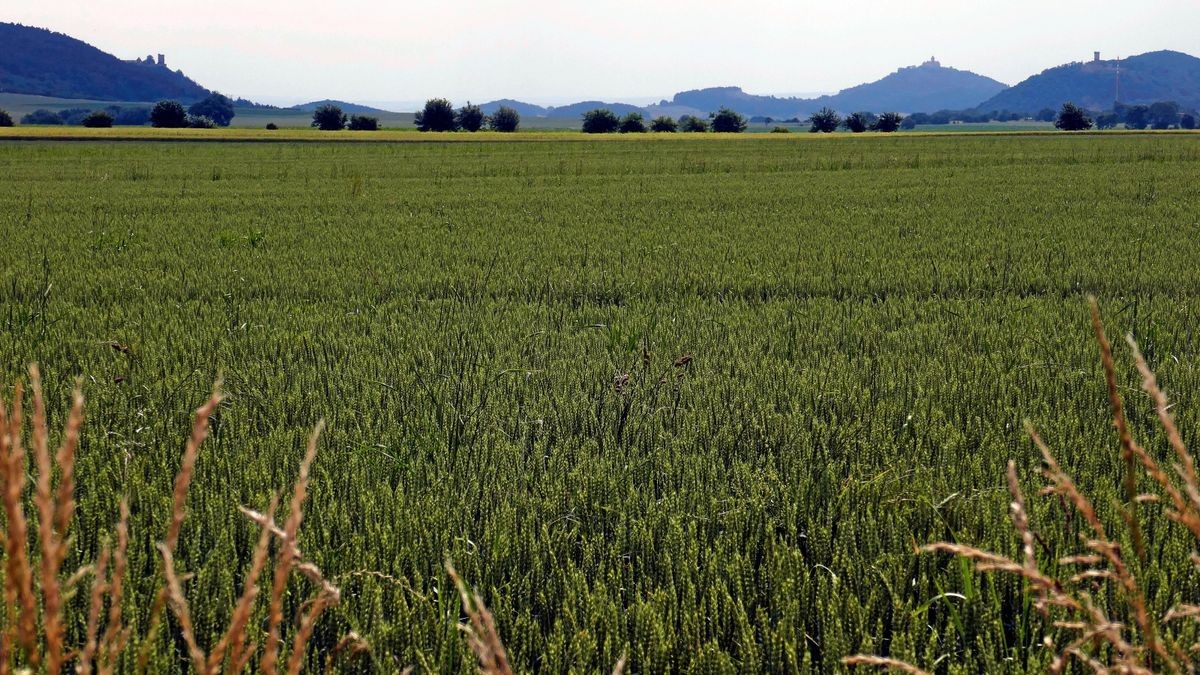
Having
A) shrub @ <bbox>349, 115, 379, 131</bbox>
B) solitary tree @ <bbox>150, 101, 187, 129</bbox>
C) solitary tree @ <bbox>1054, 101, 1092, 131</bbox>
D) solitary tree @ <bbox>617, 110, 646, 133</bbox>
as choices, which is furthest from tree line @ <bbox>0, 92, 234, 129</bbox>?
solitary tree @ <bbox>1054, 101, 1092, 131</bbox>

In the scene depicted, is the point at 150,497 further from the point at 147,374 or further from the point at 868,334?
the point at 868,334

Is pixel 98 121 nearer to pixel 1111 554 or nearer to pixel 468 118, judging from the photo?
pixel 468 118

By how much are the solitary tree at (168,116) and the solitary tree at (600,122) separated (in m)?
28.3

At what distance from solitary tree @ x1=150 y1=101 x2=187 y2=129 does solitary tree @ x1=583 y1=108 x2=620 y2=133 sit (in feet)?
92.8

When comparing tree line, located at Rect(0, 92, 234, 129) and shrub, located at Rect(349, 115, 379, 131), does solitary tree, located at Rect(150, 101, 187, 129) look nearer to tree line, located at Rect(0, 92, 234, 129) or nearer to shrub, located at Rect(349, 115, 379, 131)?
tree line, located at Rect(0, 92, 234, 129)

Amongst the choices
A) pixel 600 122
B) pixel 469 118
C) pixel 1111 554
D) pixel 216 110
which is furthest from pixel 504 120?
pixel 216 110

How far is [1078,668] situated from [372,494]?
2032 millimetres

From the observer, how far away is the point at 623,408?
4.30 meters

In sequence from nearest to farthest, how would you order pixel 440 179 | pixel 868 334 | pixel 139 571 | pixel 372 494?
pixel 139 571
pixel 372 494
pixel 868 334
pixel 440 179

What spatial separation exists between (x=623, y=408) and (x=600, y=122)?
72335 millimetres

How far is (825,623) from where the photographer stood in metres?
2.45

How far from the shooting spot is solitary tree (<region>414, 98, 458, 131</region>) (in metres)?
76.6

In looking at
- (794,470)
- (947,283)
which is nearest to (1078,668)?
(794,470)

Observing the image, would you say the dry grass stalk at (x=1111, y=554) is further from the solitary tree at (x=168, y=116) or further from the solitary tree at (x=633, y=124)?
the solitary tree at (x=168, y=116)
